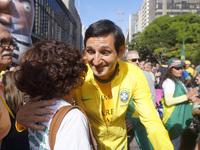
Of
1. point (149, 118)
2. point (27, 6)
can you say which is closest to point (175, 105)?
point (149, 118)

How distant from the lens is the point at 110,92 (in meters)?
1.79

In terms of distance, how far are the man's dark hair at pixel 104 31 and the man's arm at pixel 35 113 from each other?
0.73 m

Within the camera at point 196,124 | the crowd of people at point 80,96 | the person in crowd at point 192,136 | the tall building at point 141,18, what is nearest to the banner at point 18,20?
the crowd of people at point 80,96

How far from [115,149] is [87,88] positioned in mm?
595

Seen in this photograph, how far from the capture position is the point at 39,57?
1.09 metres

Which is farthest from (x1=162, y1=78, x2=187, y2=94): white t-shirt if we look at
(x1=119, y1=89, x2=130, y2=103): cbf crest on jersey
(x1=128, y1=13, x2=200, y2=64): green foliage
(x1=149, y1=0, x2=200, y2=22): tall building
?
(x1=149, y1=0, x2=200, y2=22): tall building

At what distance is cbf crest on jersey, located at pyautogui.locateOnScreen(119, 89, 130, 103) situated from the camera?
1.69 meters

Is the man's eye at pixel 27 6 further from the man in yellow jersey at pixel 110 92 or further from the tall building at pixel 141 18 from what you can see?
the tall building at pixel 141 18

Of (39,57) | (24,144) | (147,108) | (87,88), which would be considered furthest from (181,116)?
(39,57)

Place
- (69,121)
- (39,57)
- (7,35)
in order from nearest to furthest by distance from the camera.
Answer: (69,121), (39,57), (7,35)

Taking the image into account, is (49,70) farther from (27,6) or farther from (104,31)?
(27,6)

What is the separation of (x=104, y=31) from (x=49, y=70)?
70 centimetres

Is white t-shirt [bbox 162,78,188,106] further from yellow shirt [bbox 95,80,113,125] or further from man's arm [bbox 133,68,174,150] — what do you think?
yellow shirt [bbox 95,80,113,125]

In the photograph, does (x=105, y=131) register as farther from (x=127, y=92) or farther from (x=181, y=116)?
(x=181, y=116)
